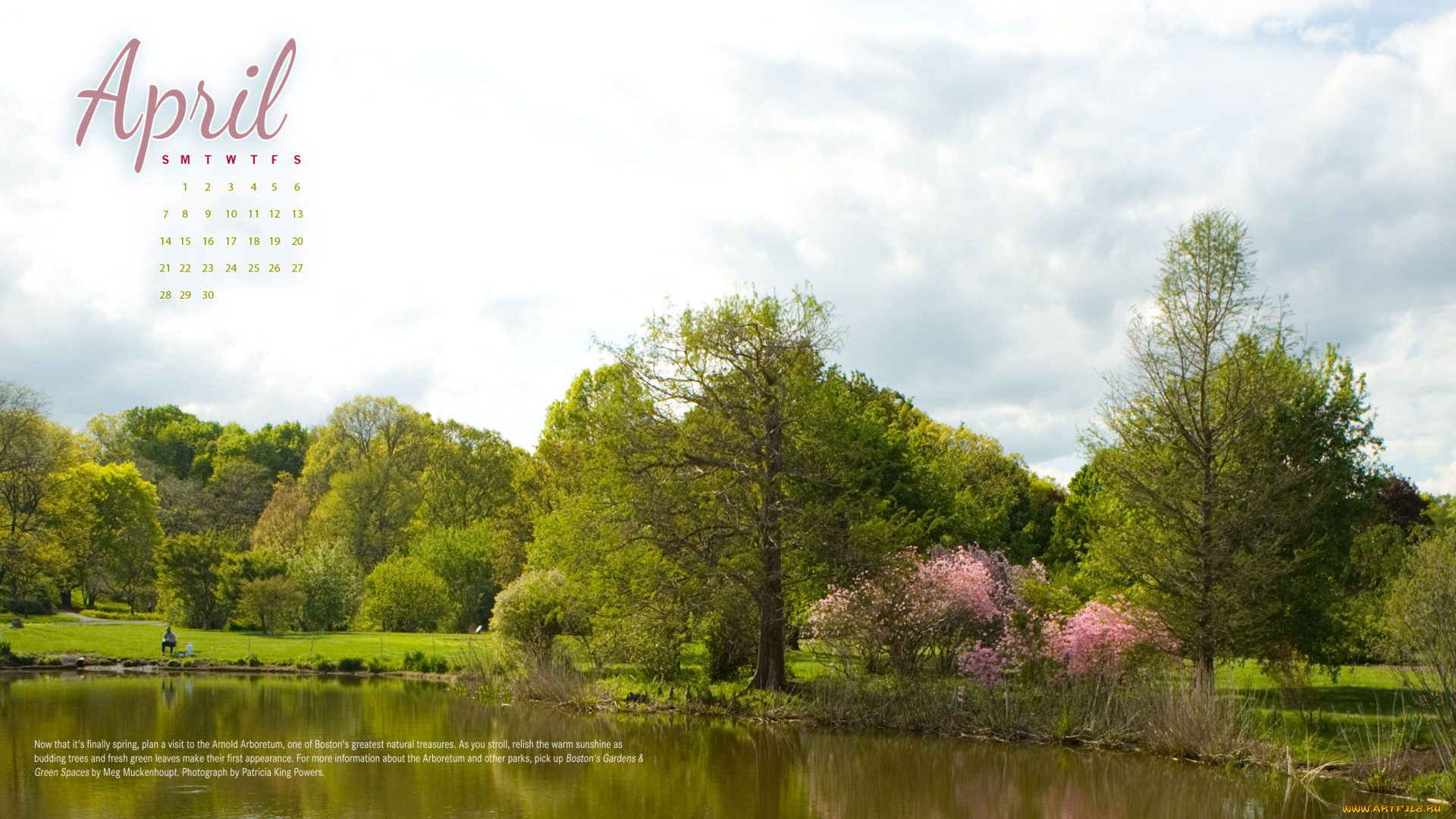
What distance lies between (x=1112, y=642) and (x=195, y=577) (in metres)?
38.1

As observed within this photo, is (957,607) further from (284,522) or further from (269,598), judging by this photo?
(284,522)

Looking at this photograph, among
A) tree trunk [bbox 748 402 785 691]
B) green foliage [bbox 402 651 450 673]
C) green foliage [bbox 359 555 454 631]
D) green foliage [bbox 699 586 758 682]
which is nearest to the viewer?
tree trunk [bbox 748 402 785 691]

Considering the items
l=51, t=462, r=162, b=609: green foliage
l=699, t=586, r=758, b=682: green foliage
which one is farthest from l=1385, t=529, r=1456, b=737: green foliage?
l=51, t=462, r=162, b=609: green foliage

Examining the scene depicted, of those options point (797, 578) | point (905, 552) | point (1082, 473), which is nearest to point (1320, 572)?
point (905, 552)

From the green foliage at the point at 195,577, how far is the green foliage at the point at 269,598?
66.5 inches

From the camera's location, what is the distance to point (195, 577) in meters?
44.5

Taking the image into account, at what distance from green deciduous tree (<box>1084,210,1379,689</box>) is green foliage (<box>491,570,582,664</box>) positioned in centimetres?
1363

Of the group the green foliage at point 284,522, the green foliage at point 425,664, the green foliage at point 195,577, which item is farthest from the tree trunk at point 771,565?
the green foliage at point 284,522

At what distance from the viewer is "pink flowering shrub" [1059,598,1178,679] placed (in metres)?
19.4

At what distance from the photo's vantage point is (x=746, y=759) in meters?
17.6

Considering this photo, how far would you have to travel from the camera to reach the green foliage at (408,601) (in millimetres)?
44844

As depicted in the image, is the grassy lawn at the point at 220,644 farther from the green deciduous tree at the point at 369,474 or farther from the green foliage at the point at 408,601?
the green deciduous tree at the point at 369,474

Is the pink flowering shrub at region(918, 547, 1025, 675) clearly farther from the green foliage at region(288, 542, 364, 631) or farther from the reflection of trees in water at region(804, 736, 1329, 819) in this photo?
the green foliage at region(288, 542, 364, 631)

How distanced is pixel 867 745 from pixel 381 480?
43965mm
